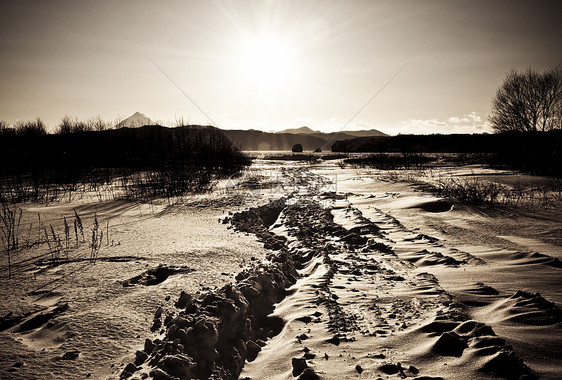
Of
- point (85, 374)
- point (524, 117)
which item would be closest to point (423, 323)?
point (85, 374)

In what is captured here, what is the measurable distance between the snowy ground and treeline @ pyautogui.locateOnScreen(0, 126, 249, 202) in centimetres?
682

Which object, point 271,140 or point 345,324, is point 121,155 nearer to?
point 345,324

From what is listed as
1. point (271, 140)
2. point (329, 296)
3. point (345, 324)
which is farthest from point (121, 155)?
point (271, 140)

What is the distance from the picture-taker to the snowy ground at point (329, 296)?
1.54m

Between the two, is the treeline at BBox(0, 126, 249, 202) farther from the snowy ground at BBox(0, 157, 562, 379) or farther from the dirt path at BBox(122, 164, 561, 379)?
the dirt path at BBox(122, 164, 561, 379)

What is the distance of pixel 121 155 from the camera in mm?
18094

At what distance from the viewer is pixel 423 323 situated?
1.89m

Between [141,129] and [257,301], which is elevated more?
[141,129]

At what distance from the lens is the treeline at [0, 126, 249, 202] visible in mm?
11944

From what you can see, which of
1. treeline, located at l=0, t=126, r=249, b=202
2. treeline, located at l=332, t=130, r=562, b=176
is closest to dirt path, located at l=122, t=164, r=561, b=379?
treeline, located at l=0, t=126, r=249, b=202

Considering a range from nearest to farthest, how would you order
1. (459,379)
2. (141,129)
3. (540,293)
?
(459,379) → (540,293) → (141,129)

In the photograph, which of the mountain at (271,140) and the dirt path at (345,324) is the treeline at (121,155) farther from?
the mountain at (271,140)

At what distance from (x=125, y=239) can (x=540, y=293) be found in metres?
4.82

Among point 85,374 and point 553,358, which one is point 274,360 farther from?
point 553,358
